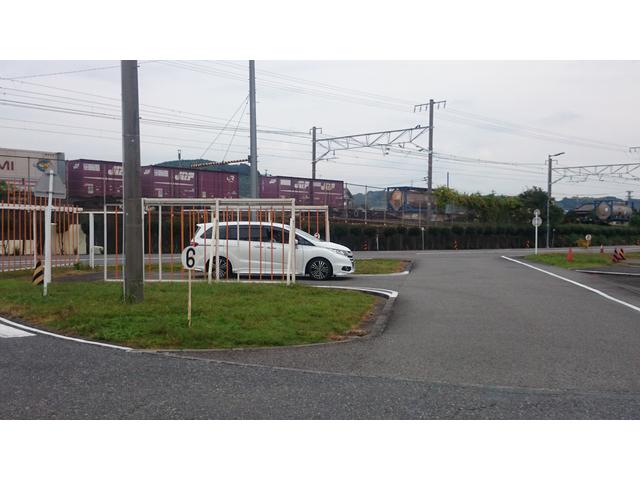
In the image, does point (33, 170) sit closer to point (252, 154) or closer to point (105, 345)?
point (252, 154)

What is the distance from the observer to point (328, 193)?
46.0 meters

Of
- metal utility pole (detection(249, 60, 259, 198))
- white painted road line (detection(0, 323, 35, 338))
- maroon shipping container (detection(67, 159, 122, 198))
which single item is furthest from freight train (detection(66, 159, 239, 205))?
white painted road line (detection(0, 323, 35, 338))

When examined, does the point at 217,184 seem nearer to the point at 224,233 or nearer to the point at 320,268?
the point at 224,233

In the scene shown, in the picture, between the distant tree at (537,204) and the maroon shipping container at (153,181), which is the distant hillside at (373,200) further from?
the distant tree at (537,204)

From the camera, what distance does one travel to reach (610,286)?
17375 mm

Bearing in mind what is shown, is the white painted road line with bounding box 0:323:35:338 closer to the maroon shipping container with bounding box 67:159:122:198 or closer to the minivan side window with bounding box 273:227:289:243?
the minivan side window with bounding box 273:227:289:243

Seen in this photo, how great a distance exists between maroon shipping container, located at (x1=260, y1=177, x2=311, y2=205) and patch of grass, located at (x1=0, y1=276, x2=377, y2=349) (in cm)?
2851

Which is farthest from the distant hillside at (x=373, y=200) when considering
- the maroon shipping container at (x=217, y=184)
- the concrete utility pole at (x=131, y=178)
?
the concrete utility pole at (x=131, y=178)

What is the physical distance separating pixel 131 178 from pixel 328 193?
35776 mm

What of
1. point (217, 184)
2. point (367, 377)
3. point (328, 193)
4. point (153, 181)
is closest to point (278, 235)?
point (367, 377)

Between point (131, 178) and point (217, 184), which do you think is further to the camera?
point (217, 184)

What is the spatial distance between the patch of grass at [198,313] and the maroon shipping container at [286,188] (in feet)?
93.5

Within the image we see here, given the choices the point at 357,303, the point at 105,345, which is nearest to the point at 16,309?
the point at 105,345

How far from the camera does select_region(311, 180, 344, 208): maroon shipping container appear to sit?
44.6 metres
